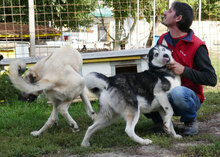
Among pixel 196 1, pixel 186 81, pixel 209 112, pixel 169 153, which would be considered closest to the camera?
pixel 169 153

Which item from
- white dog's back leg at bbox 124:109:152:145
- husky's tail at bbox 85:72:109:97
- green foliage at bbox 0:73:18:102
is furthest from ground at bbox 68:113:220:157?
green foliage at bbox 0:73:18:102

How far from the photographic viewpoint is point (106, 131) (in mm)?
3871

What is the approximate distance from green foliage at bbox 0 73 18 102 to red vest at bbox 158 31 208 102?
321cm

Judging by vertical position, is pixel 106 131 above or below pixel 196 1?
below

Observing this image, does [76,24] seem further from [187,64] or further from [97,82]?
[97,82]

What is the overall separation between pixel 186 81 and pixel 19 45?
16.0ft

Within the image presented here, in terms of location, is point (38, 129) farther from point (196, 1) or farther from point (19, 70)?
point (196, 1)

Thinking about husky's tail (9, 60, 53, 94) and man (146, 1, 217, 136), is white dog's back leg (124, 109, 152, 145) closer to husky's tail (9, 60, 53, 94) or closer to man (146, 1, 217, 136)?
man (146, 1, 217, 136)

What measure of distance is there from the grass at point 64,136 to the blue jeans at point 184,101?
0.89 feet

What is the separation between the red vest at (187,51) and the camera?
345 cm

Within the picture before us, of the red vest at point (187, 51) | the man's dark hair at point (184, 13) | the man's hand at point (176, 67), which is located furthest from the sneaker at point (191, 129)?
the man's dark hair at point (184, 13)

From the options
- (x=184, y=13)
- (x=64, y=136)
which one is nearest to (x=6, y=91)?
(x=64, y=136)

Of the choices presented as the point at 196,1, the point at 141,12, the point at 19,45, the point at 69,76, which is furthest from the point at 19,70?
the point at 196,1

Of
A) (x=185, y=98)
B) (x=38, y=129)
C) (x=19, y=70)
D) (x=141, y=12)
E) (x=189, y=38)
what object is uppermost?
(x=141, y=12)
